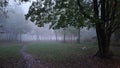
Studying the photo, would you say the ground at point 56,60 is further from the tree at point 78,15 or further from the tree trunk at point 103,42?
the tree at point 78,15

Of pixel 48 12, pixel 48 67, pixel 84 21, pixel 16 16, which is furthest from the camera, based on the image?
pixel 16 16

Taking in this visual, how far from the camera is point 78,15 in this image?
14.7 metres

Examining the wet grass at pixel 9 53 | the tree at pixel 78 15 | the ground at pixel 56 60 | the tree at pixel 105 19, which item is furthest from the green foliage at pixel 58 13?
the wet grass at pixel 9 53

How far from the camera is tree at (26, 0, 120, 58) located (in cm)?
1471

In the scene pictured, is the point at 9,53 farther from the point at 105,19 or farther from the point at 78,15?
the point at 105,19

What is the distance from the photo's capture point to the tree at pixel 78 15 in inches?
579

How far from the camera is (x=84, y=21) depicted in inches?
566

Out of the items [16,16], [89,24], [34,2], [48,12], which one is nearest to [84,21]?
[89,24]

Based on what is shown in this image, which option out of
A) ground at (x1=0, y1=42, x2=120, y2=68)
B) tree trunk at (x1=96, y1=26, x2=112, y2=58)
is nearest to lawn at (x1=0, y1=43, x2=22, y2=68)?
ground at (x1=0, y1=42, x2=120, y2=68)

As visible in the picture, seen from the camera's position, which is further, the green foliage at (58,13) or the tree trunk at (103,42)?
the tree trunk at (103,42)

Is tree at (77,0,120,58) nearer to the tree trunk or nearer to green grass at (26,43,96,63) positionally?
the tree trunk

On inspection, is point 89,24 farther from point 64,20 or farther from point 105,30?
point 105,30

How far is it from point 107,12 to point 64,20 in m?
4.97

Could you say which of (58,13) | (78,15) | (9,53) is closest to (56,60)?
(58,13)
